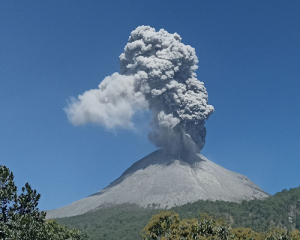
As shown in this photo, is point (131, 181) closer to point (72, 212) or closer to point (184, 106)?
point (72, 212)

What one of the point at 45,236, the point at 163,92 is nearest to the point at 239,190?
the point at 163,92

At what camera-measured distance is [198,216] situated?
135 m

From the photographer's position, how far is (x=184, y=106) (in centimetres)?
16488

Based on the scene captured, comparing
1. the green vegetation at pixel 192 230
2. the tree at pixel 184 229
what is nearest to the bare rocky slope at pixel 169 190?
the green vegetation at pixel 192 230

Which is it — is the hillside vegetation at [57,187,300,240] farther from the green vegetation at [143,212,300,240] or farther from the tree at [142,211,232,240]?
the tree at [142,211,232,240]

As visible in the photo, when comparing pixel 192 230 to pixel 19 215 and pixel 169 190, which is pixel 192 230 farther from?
pixel 169 190

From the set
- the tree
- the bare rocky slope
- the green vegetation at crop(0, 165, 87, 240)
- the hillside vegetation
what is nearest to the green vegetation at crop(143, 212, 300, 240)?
the tree

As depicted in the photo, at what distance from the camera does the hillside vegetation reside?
141875 millimetres

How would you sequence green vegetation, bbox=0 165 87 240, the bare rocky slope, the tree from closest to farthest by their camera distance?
green vegetation, bbox=0 165 87 240 < the tree < the bare rocky slope

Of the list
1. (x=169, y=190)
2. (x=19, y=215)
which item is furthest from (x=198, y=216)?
(x=19, y=215)

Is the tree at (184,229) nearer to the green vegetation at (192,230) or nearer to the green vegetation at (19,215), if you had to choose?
the green vegetation at (192,230)

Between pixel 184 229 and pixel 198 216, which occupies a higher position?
pixel 198 216

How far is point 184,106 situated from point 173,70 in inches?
532

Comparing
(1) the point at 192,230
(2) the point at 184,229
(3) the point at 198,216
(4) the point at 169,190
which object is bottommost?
(1) the point at 192,230
